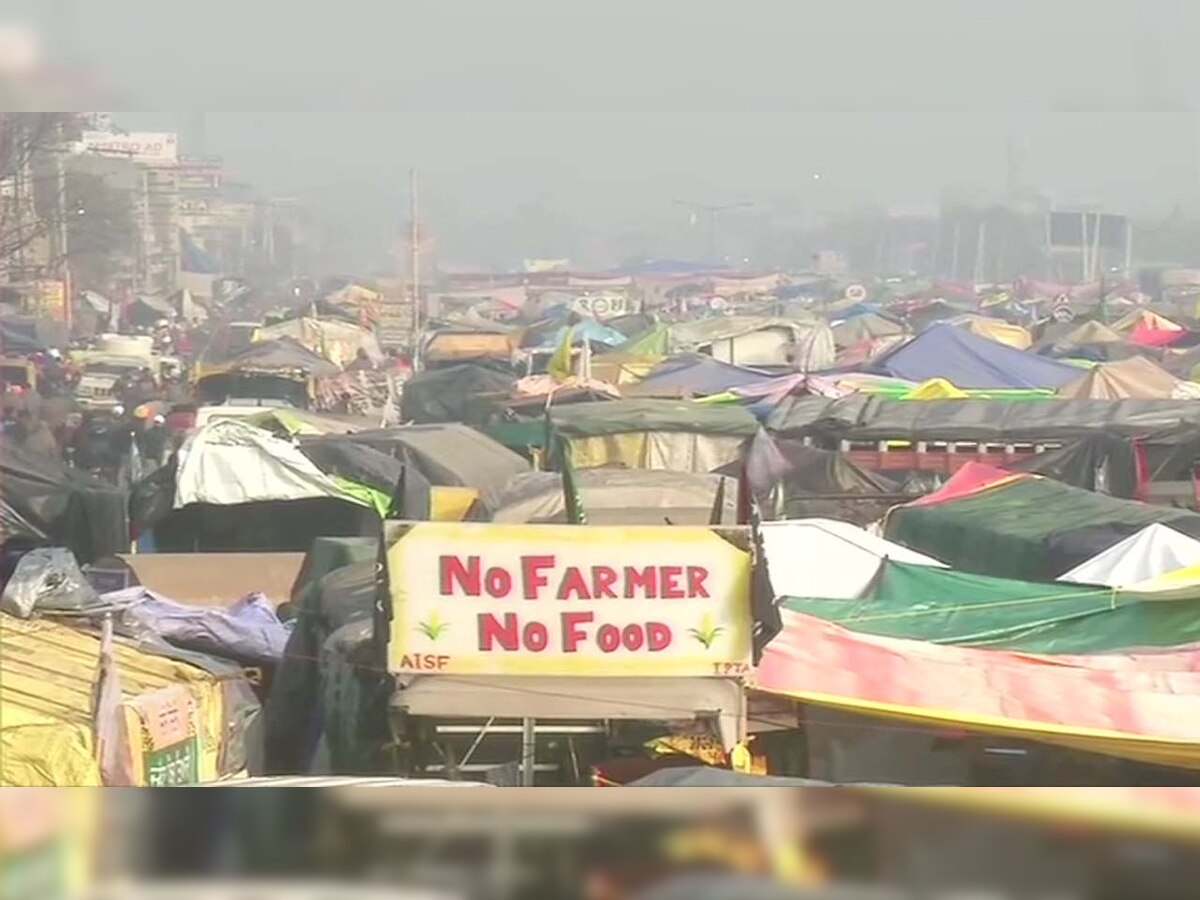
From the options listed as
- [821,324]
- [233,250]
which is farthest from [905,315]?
[233,250]

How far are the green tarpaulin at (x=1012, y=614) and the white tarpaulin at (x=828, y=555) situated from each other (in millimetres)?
29

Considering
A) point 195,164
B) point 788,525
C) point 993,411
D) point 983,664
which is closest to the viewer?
point 195,164

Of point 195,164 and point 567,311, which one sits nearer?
point 195,164

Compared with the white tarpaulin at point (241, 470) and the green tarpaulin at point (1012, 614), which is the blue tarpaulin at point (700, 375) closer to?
the green tarpaulin at point (1012, 614)

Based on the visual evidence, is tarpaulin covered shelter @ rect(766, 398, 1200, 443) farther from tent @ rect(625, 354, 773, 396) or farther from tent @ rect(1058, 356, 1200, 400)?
tent @ rect(625, 354, 773, 396)

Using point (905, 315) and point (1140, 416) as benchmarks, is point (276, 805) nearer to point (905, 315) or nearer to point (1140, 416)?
point (905, 315)

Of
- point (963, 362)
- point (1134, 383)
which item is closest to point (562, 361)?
point (963, 362)

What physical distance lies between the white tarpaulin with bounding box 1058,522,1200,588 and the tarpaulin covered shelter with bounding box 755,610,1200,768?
0.10 meters

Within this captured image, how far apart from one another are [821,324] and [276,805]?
812 millimetres

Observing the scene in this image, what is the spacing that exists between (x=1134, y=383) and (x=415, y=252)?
0.93 m

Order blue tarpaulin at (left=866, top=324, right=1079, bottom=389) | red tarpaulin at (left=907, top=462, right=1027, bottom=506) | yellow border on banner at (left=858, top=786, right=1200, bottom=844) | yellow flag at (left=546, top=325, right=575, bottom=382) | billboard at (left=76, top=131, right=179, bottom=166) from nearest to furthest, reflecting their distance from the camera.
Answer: billboard at (left=76, top=131, right=179, bottom=166) → yellow border on banner at (left=858, top=786, right=1200, bottom=844) → yellow flag at (left=546, top=325, right=575, bottom=382) → blue tarpaulin at (left=866, top=324, right=1079, bottom=389) → red tarpaulin at (left=907, top=462, right=1027, bottom=506)

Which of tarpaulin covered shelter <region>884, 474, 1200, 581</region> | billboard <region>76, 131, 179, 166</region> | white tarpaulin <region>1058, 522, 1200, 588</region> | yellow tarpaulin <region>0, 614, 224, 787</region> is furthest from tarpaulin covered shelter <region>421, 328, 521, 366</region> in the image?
white tarpaulin <region>1058, 522, 1200, 588</region>

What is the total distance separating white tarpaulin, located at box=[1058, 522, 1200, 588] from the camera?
186cm

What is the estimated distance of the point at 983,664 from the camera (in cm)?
183
